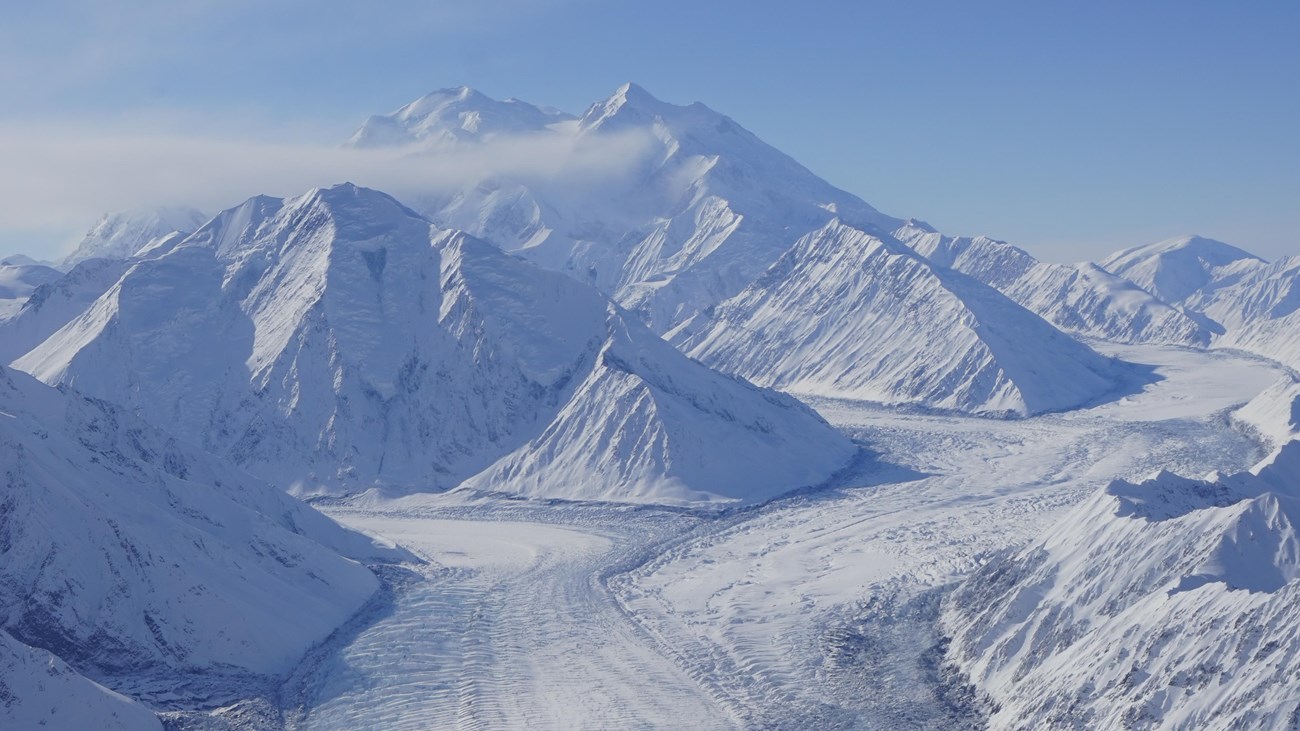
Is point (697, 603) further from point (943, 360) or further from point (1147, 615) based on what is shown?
point (943, 360)

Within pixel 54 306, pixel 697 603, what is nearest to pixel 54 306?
pixel 54 306

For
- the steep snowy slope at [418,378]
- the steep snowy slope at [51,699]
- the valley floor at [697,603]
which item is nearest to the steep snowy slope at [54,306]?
the steep snowy slope at [418,378]

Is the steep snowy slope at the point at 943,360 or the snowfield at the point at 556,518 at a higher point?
the steep snowy slope at the point at 943,360

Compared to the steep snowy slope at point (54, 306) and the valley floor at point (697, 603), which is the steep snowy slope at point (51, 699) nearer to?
the valley floor at point (697, 603)

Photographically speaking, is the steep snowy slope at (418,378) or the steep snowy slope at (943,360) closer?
the steep snowy slope at (418,378)

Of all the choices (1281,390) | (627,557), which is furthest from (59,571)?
(1281,390)

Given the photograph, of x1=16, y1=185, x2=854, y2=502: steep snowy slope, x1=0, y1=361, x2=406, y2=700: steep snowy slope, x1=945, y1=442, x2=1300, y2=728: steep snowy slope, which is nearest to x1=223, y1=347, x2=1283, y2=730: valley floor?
x1=945, y1=442, x2=1300, y2=728: steep snowy slope

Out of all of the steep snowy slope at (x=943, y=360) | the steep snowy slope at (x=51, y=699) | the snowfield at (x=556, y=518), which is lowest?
the steep snowy slope at (x=51, y=699)
